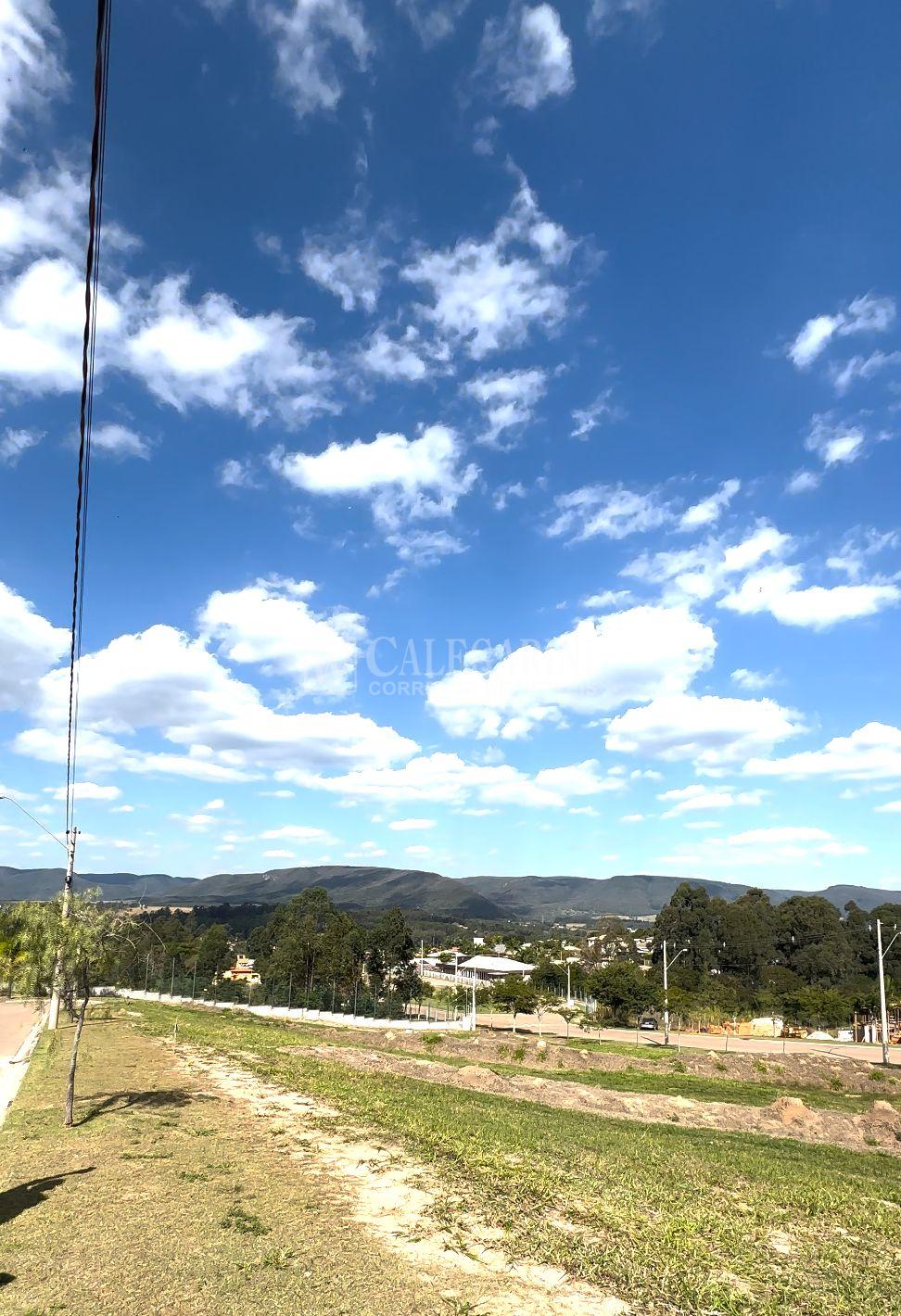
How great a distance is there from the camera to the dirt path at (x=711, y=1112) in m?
26.1

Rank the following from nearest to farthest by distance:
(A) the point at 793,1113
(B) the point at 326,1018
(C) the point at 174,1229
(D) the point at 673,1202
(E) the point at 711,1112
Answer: (C) the point at 174,1229
(D) the point at 673,1202
(A) the point at 793,1113
(E) the point at 711,1112
(B) the point at 326,1018

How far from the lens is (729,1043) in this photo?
65812 mm

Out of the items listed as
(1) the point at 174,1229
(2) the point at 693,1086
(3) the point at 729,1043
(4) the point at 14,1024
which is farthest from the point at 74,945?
(3) the point at 729,1043

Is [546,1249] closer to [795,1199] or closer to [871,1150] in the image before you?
[795,1199]

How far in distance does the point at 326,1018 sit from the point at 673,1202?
61913 mm

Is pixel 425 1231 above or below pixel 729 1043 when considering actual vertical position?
above

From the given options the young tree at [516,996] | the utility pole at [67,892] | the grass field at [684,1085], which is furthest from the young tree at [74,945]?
the young tree at [516,996]

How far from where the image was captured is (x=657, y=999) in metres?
74.8

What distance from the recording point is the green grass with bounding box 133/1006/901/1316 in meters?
10.2

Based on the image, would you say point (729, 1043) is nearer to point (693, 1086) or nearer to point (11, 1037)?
point (693, 1086)

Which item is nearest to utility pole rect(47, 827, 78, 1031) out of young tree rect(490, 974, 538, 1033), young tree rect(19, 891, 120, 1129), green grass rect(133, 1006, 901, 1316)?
young tree rect(19, 891, 120, 1129)

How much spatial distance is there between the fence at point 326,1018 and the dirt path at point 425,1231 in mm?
47845

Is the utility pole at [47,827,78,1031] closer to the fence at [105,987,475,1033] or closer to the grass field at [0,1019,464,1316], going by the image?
the grass field at [0,1019,464,1316]

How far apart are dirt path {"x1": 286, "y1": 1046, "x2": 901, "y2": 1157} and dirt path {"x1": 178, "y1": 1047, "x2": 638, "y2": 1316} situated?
43.2ft
